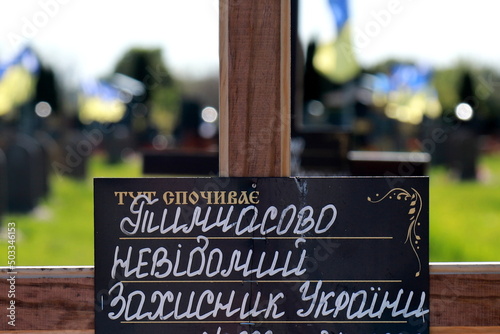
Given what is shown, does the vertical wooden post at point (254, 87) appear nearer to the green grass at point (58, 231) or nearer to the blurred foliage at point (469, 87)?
the green grass at point (58, 231)

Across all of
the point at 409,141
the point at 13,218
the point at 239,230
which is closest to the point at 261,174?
the point at 239,230

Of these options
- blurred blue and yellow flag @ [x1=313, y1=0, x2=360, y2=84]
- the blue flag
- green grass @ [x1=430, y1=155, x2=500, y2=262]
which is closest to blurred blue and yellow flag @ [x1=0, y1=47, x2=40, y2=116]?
blurred blue and yellow flag @ [x1=313, y1=0, x2=360, y2=84]

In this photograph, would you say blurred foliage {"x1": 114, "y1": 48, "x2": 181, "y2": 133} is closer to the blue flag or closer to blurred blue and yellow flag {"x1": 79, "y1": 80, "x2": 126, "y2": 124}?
blurred blue and yellow flag {"x1": 79, "y1": 80, "x2": 126, "y2": 124}

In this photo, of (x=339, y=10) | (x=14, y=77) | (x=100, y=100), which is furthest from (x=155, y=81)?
(x=339, y=10)

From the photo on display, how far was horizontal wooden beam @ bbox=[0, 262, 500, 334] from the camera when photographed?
191 centimetres

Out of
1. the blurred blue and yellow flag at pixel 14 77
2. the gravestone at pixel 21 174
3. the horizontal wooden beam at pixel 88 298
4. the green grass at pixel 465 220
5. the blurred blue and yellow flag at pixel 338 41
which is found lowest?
the green grass at pixel 465 220

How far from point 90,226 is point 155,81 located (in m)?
31.8

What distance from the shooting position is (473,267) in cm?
192

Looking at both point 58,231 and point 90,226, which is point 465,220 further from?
point 58,231

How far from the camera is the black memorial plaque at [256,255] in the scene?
189cm

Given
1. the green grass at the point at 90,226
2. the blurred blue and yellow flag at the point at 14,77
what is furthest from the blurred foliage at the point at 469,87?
the green grass at the point at 90,226

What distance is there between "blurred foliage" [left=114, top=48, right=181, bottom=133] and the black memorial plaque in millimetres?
33200

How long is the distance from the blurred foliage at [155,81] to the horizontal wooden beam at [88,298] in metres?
33.2

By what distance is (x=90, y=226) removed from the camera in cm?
876
